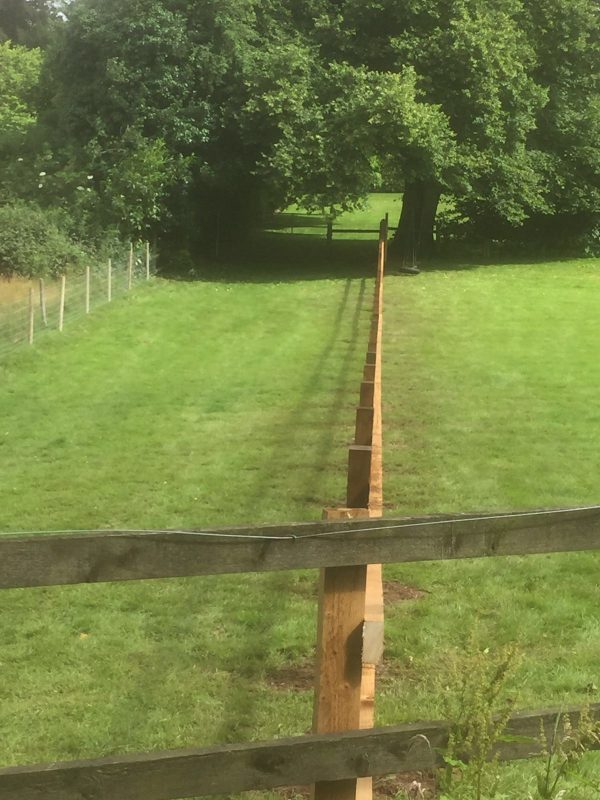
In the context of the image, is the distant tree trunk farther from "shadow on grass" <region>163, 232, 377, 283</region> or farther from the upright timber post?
the upright timber post

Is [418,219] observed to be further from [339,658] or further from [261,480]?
[339,658]

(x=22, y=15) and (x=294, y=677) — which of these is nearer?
(x=294, y=677)

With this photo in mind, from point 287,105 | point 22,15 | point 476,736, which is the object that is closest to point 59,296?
point 287,105

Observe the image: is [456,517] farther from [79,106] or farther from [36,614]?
[79,106]

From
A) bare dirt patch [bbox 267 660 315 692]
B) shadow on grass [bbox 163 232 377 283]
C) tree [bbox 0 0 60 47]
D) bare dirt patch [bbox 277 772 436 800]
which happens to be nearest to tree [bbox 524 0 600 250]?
shadow on grass [bbox 163 232 377 283]

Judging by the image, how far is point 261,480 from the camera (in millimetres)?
9977

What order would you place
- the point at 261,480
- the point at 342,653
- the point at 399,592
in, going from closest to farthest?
the point at 342,653 < the point at 399,592 < the point at 261,480

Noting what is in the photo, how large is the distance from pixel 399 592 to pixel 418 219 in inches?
1039

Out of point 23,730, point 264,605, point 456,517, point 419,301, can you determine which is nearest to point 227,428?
point 264,605

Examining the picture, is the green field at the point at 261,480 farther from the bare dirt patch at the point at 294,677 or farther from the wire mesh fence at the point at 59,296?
the wire mesh fence at the point at 59,296

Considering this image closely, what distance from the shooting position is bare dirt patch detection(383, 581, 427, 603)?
6672mm

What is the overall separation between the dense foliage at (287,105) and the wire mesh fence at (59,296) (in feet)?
5.04

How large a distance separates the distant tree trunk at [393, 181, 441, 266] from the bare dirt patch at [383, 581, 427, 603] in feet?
80.7

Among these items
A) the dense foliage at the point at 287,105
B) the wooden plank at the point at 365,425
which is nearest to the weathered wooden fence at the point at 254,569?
the wooden plank at the point at 365,425
